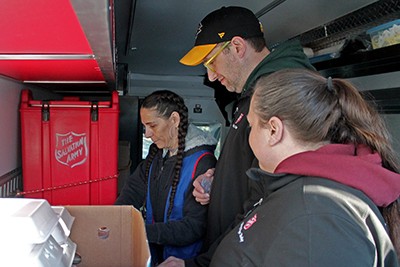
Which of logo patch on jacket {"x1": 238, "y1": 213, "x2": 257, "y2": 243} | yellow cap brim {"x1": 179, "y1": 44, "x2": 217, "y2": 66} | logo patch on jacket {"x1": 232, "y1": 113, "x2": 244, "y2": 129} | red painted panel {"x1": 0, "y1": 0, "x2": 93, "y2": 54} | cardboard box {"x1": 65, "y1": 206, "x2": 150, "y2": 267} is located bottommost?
cardboard box {"x1": 65, "y1": 206, "x2": 150, "y2": 267}

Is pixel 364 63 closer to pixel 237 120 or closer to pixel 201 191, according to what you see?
pixel 237 120

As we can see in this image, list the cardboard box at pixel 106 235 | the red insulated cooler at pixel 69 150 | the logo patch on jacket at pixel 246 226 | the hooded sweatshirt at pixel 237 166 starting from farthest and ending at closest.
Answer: the red insulated cooler at pixel 69 150
the hooded sweatshirt at pixel 237 166
the cardboard box at pixel 106 235
the logo patch on jacket at pixel 246 226

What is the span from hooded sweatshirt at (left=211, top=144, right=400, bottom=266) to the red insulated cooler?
152 centimetres

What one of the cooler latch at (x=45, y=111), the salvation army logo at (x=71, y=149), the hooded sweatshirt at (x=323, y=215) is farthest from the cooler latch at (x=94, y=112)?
the hooded sweatshirt at (x=323, y=215)

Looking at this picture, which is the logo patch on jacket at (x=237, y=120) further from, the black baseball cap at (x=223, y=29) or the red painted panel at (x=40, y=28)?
the red painted panel at (x=40, y=28)

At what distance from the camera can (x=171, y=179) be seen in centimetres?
189

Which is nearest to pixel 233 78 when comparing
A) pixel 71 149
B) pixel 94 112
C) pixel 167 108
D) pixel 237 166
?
pixel 237 166

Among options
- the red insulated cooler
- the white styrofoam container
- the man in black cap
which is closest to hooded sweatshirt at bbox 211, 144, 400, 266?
the man in black cap

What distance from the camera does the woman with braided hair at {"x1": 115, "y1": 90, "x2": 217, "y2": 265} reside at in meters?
1.72

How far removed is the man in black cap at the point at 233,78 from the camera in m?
1.44

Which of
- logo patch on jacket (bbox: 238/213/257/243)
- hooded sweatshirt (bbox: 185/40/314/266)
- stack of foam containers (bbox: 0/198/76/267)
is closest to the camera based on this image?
stack of foam containers (bbox: 0/198/76/267)

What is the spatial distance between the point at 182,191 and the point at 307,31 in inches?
64.9

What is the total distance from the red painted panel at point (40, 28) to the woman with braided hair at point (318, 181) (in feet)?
1.79

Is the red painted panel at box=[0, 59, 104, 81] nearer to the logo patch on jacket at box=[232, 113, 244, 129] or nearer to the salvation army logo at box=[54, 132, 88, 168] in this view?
the salvation army logo at box=[54, 132, 88, 168]
